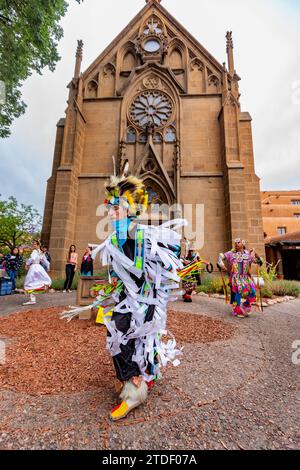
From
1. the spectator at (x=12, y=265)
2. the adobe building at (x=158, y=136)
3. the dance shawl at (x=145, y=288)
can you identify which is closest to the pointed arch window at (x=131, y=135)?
the adobe building at (x=158, y=136)

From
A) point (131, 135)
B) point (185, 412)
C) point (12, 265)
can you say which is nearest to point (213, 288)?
point (185, 412)

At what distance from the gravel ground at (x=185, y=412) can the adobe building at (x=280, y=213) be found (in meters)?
23.6

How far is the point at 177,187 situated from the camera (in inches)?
466

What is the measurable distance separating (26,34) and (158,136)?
7.20m

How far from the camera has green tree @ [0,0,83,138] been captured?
25.4ft

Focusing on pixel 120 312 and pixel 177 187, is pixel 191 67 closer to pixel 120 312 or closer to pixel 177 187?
pixel 177 187

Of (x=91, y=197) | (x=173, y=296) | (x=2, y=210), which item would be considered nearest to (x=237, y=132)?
(x=91, y=197)

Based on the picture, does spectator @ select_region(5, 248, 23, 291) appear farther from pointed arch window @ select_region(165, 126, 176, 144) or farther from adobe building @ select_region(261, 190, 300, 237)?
adobe building @ select_region(261, 190, 300, 237)

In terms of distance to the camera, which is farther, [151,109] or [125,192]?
[151,109]

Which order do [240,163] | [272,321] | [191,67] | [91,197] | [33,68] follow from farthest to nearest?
[191,67] → [91,197] → [240,163] → [33,68] → [272,321]

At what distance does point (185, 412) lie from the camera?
69.7 inches

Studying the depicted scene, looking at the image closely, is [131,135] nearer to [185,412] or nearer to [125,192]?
[125,192]

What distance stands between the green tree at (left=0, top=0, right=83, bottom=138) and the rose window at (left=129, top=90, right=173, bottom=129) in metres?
5.09

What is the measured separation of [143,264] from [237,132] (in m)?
12.1
